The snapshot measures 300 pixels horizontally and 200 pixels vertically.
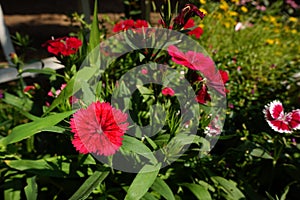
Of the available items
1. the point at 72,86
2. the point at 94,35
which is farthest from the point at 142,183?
the point at 94,35

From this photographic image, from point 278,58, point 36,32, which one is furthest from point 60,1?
point 278,58

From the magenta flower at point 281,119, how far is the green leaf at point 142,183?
405 mm

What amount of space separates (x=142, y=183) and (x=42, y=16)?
3377 mm

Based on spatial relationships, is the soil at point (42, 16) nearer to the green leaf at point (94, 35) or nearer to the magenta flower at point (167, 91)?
the green leaf at point (94, 35)

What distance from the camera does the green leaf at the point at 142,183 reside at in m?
0.74

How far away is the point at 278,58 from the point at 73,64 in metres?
1.59

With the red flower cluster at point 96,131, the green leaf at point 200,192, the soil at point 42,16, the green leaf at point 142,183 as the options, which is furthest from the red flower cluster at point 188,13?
the soil at point 42,16

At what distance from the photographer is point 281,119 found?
3.10 ft

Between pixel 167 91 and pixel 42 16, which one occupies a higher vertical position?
pixel 167 91

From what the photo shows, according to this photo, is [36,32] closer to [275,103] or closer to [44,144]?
[44,144]

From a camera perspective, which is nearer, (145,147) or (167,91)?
(145,147)

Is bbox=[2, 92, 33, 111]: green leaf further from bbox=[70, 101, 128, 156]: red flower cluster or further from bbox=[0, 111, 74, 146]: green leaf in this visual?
bbox=[70, 101, 128, 156]: red flower cluster

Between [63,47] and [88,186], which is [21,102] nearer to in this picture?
[63,47]

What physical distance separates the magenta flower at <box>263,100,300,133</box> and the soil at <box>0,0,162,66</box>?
5.28 feet
